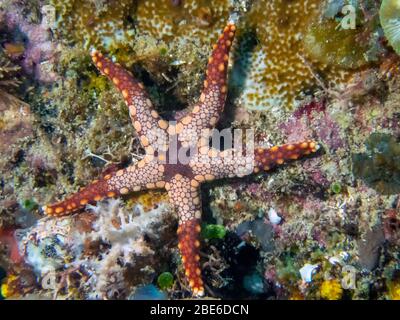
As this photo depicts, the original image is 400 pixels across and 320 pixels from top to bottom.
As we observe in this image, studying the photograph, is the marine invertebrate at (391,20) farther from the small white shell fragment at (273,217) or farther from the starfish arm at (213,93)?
the small white shell fragment at (273,217)

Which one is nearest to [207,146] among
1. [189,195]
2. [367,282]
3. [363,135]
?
[189,195]

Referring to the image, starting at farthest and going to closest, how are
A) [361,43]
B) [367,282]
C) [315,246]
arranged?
[315,246], [367,282], [361,43]

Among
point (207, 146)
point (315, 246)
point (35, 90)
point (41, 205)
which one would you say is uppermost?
point (35, 90)

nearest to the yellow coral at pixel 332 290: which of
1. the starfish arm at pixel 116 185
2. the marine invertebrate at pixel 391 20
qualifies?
the starfish arm at pixel 116 185

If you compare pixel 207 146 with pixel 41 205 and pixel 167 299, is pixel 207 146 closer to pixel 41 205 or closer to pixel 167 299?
pixel 167 299

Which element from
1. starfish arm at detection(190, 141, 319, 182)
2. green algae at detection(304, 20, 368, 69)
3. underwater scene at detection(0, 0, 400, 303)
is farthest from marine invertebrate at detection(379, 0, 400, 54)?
starfish arm at detection(190, 141, 319, 182)

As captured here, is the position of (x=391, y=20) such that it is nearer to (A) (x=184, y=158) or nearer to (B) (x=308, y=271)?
(A) (x=184, y=158)

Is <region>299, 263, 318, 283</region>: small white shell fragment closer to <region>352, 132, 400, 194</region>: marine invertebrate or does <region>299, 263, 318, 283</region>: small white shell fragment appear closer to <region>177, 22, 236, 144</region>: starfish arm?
<region>352, 132, 400, 194</region>: marine invertebrate
